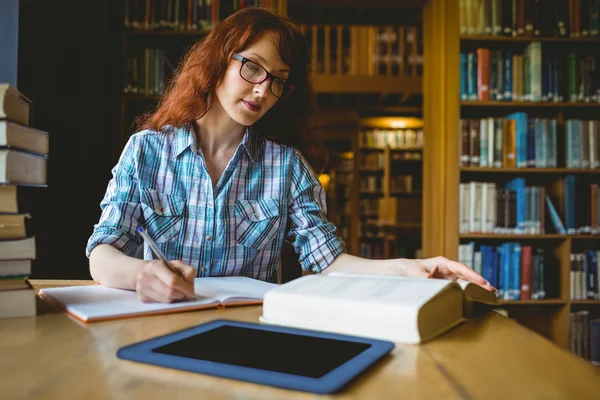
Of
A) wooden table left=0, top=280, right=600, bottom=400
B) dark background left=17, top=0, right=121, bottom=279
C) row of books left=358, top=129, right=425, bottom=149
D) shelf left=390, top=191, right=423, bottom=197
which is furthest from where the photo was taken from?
row of books left=358, top=129, right=425, bottom=149

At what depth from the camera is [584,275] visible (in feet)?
9.25

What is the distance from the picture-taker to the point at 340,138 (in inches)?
284

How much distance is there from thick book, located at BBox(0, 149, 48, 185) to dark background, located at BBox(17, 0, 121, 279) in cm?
125

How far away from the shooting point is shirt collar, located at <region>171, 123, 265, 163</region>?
4.39 ft

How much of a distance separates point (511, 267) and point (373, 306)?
8.09 feet

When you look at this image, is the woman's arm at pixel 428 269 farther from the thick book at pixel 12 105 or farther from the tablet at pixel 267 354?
the thick book at pixel 12 105

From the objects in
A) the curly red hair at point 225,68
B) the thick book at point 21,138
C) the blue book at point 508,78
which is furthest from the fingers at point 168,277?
the blue book at point 508,78

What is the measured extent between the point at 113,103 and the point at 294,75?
5.17ft

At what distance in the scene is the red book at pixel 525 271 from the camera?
2828mm

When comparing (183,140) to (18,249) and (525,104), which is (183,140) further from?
(525,104)

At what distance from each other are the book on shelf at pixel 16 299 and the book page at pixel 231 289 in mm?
255

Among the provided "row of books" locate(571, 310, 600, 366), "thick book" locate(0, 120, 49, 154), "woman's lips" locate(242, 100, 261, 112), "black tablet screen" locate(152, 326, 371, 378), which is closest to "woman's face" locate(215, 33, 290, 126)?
"woman's lips" locate(242, 100, 261, 112)

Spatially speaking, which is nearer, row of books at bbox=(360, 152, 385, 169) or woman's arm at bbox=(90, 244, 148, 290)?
→ woman's arm at bbox=(90, 244, 148, 290)

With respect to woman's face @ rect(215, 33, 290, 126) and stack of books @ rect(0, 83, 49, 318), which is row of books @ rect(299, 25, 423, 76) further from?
stack of books @ rect(0, 83, 49, 318)
